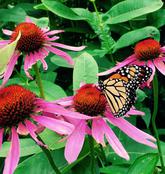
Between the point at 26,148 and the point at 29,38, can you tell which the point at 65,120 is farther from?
the point at 29,38

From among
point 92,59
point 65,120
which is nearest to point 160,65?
point 92,59

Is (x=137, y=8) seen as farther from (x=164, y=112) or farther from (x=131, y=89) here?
(x=131, y=89)

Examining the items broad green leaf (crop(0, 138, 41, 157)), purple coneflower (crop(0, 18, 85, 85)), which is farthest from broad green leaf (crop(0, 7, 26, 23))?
broad green leaf (crop(0, 138, 41, 157))

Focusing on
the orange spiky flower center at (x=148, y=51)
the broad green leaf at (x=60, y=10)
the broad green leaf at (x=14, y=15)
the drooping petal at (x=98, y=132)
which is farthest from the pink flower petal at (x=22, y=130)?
the broad green leaf at (x=14, y=15)

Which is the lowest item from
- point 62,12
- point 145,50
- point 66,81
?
point 66,81

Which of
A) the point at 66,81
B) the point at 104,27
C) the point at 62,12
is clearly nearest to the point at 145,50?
the point at 104,27

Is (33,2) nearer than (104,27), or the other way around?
(104,27)

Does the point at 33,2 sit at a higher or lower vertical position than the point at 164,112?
higher
